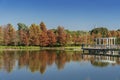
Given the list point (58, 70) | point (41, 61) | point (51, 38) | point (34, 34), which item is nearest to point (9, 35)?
point (34, 34)

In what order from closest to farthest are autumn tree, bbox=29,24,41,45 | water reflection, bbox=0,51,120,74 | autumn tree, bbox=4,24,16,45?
1. water reflection, bbox=0,51,120,74
2. autumn tree, bbox=4,24,16,45
3. autumn tree, bbox=29,24,41,45

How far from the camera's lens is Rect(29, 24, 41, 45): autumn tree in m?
66.2

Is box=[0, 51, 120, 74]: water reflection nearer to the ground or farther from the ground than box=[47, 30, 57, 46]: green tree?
nearer to the ground

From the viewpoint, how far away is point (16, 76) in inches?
744

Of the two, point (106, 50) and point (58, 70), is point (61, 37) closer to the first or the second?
point (106, 50)

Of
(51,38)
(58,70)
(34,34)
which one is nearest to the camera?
(58,70)

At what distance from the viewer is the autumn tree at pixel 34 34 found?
66.2 meters

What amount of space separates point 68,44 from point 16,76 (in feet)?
177

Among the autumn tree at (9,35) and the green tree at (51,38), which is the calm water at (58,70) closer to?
the autumn tree at (9,35)

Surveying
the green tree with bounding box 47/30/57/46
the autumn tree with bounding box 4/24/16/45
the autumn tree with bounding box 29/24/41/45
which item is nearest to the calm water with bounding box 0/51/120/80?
the autumn tree with bounding box 29/24/41/45

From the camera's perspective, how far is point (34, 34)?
67.9m

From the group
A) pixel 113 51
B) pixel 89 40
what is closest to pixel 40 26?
pixel 89 40

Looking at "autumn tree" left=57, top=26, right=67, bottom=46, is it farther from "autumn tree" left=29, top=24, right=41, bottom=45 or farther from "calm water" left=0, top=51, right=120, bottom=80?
"calm water" left=0, top=51, right=120, bottom=80

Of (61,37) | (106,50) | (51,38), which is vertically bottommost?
(106,50)
